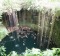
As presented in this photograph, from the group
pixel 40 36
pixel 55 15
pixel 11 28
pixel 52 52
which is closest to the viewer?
pixel 52 52

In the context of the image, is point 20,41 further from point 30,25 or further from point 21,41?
point 30,25

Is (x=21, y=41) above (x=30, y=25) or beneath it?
beneath

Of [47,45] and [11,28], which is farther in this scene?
[11,28]

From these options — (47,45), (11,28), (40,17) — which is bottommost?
(47,45)

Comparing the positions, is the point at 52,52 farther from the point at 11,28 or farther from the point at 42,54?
the point at 11,28

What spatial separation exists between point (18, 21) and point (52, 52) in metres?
5.28

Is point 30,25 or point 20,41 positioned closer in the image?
point 20,41

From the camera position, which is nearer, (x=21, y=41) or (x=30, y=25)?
(x=21, y=41)

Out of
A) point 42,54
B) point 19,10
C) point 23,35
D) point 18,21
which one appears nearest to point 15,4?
point 19,10

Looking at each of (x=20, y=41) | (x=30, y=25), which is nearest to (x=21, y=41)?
(x=20, y=41)

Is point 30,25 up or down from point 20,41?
up

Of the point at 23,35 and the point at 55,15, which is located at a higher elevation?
the point at 55,15

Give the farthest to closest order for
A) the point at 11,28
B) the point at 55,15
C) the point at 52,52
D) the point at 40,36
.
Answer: the point at 11,28 < the point at 40,36 < the point at 55,15 < the point at 52,52

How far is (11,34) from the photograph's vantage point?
7.11 meters
